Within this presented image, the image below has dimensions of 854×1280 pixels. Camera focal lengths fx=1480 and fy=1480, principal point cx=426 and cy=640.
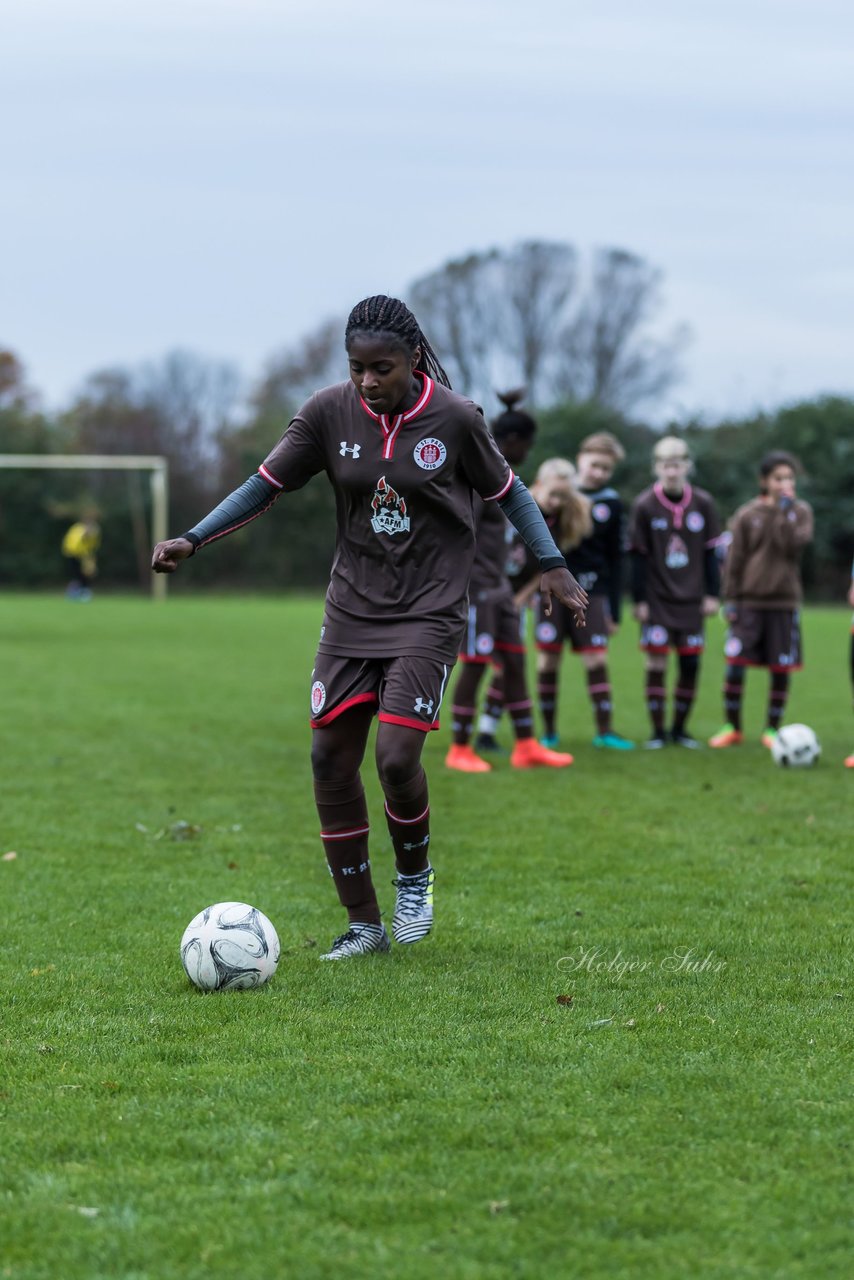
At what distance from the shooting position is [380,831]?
7.60 meters

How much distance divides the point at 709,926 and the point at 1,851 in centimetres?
339

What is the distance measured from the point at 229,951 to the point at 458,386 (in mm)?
45409

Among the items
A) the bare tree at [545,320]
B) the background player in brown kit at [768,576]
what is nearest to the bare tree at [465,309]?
the bare tree at [545,320]

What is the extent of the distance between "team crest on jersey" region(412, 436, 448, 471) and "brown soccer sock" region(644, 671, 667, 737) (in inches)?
248

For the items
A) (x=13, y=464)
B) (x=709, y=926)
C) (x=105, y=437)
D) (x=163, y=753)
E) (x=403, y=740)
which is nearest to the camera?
(x=403, y=740)

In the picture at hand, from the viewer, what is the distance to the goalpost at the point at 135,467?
37.2m

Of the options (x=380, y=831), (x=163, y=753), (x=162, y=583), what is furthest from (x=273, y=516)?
(x=380, y=831)

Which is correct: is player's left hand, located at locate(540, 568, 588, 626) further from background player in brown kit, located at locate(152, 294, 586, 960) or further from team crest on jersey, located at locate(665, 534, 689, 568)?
team crest on jersey, located at locate(665, 534, 689, 568)

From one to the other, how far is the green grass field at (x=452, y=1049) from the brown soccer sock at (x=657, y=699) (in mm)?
2209

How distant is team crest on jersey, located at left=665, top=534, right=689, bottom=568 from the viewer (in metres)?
10.6

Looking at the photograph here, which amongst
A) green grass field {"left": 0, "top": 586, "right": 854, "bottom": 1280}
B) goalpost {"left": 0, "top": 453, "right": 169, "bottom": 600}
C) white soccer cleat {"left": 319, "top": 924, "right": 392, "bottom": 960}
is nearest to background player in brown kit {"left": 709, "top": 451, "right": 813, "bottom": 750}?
green grass field {"left": 0, "top": 586, "right": 854, "bottom": 1280}

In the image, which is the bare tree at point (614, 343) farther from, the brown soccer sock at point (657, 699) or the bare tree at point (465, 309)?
the brown soccer sock at point (657, 699)

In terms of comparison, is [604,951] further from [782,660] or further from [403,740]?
[782,660]

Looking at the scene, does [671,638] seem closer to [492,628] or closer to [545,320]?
[492,628]
